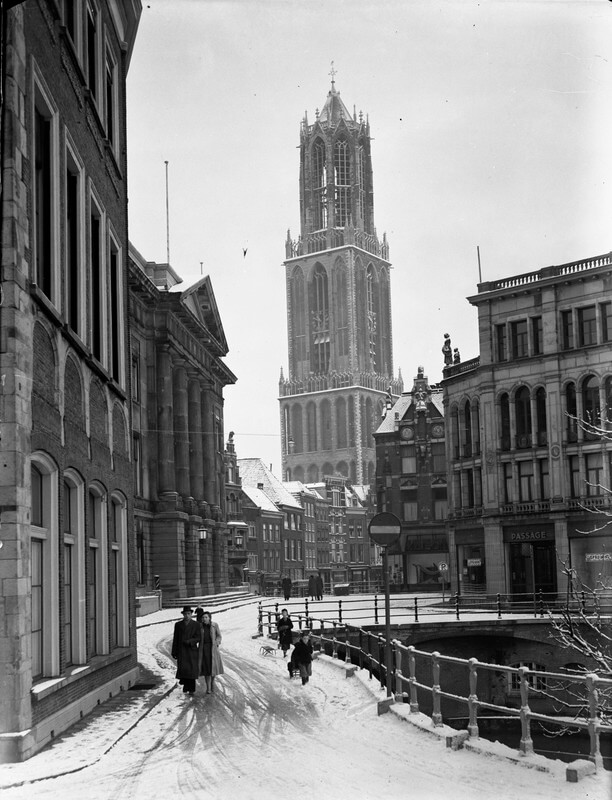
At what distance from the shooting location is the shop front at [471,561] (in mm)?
62250

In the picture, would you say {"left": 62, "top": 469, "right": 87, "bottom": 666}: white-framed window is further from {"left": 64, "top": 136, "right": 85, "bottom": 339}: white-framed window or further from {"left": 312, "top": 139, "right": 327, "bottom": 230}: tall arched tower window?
{"left": 312, "top": 139, "right": 327, "bottom": 230}: tall arched tower window

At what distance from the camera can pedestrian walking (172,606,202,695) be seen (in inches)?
805

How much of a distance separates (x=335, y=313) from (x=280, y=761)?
166 meters

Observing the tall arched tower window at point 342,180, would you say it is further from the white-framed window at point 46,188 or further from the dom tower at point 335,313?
the white-framed window at point 46,188

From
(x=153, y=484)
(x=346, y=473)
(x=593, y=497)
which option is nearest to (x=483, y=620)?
(x=593, y=497)

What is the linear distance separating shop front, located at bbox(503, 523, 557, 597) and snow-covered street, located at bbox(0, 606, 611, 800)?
3811 cm

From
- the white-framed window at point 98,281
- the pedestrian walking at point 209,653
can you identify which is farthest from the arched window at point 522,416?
the white-framed window at point 98,281

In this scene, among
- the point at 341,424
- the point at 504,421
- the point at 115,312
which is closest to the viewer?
the point at 115,312

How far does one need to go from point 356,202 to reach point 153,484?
5118 inches

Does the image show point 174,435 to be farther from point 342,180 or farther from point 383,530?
point 342,180

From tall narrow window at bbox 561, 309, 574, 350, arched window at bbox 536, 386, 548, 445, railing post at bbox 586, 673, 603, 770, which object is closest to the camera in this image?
railing post at bbox 586, 673, 603, 770

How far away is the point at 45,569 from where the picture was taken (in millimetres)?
14820

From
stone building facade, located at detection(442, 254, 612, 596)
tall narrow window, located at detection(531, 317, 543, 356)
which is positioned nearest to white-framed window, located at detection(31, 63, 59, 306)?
stone building facade, located at detection(442, 254, 612, 596)

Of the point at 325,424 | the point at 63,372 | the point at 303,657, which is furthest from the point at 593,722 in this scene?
the point at 325,424
